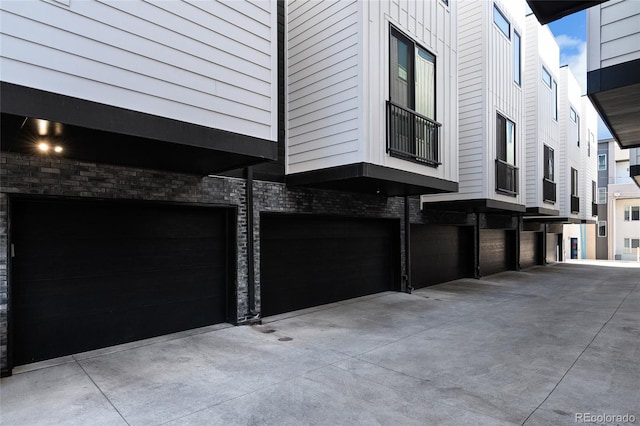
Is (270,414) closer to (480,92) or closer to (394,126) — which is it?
(394,126)

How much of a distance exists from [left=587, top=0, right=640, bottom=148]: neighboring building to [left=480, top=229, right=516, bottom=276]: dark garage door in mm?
10063

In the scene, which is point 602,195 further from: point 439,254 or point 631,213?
point 439,254

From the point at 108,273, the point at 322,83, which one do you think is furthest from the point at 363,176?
the point at 108,273

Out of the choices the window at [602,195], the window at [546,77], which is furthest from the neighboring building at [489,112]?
the window at [602,195]

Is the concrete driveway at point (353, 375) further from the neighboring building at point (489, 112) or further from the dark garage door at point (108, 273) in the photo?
the neighboring building at point (489, 112)

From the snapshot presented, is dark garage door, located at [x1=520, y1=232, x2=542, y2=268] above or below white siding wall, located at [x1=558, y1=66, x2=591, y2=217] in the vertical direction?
below

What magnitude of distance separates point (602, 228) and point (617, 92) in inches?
1129

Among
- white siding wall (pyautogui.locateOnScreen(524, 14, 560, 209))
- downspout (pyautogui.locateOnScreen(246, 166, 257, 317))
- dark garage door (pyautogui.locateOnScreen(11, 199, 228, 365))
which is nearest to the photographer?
dark garage door (pyautogui.locateOnScreen(11, 199, 228, 365))

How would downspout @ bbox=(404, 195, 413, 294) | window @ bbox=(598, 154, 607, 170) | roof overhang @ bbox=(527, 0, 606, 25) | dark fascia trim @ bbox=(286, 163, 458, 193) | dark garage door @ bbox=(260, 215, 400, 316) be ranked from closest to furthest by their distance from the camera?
roof overhang @ bbox=(527, 0, 606, 25) → dark fascia trim @ bbox=(286, 163, 458, 193) → dark garage door @ bbox=(260, 215, 400, 316) → downspout @ bbox=(404, 195, 413, 294) → window @ bbox=(598, 154, 607, 170)

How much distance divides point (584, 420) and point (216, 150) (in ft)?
15.1

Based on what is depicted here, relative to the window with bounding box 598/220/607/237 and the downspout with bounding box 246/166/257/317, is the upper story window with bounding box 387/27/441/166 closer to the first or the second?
the downspout with bounding box 246/166/257/317

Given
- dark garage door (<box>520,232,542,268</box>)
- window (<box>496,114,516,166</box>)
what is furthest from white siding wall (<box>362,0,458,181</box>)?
dark garage door (<box>520,232,542,268</box>)

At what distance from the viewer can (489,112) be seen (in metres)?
10.6

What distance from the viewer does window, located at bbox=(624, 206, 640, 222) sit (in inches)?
1048
